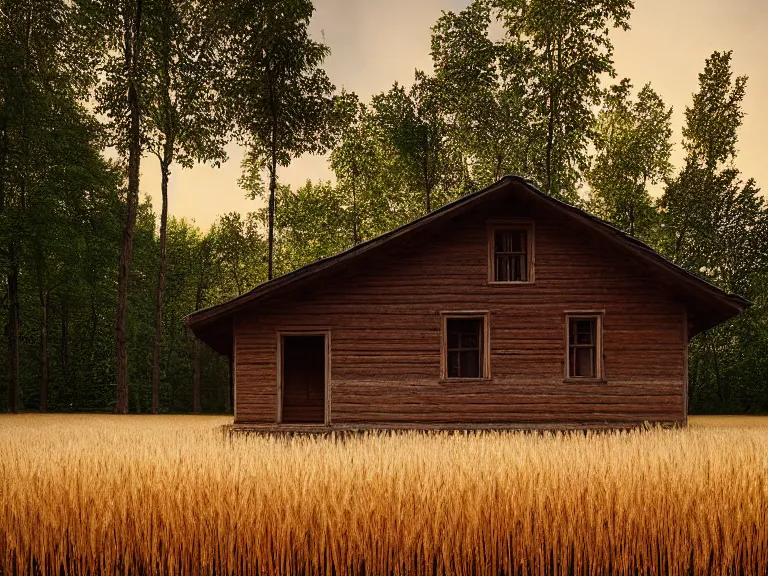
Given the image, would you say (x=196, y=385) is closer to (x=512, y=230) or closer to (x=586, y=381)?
(x=512, y=230)

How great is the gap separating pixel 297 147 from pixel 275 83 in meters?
3.00

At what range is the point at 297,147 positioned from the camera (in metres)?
33.1

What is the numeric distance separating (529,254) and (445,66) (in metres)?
19.5

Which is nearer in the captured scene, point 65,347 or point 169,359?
point 65,347

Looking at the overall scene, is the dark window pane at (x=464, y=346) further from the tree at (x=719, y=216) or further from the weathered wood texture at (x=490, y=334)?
the tree at (x=719, y=216)

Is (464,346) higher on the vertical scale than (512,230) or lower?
lower

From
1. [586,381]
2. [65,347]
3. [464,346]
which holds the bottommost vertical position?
[65,347]

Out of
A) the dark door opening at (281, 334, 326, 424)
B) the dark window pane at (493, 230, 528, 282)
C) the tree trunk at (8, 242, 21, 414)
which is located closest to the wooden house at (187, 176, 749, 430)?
the dark window pane at (493, 230, 528, 282)

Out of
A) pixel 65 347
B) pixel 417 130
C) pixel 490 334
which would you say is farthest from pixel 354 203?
pixel 490 334

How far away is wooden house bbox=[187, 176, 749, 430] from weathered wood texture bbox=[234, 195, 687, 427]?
3 cm

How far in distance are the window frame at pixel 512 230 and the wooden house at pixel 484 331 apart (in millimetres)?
30

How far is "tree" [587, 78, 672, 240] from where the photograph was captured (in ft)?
129

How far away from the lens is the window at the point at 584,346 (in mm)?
18427

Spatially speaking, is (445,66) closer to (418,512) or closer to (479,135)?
(479,135)
